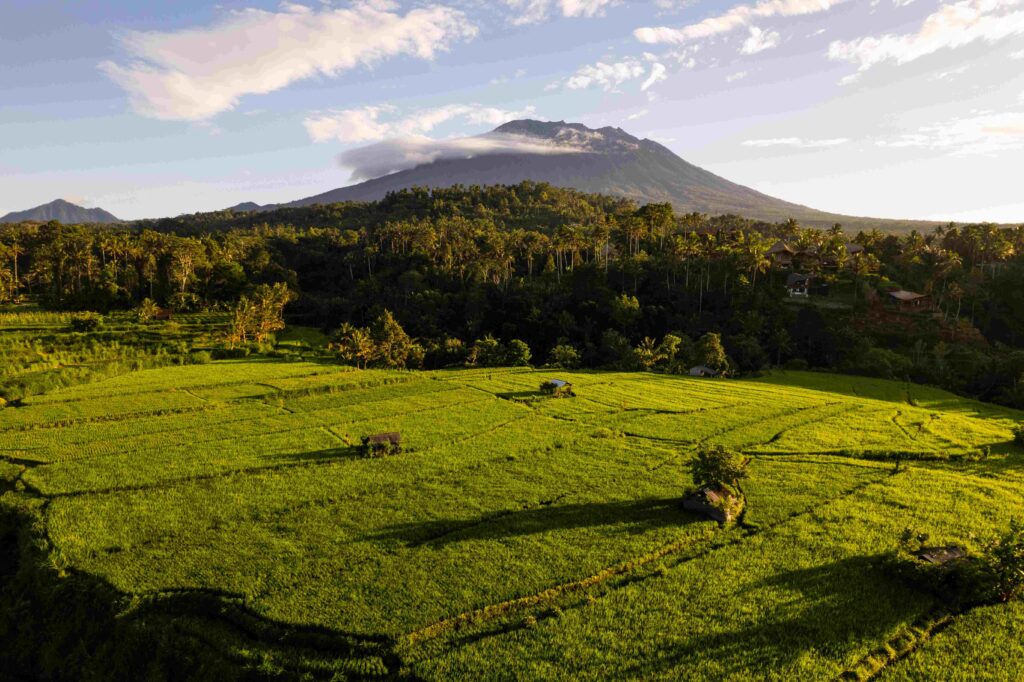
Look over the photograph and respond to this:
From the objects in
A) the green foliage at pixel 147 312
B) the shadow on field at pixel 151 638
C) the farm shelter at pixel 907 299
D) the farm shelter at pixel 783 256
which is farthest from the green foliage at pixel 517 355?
the farm shelter at pixel 907 299

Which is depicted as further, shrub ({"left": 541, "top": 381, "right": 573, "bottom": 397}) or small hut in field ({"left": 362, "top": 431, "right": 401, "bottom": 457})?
shrub ({"left": 541, "top": 381, "right": 573, "bottom": 397})

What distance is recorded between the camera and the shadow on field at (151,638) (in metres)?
15.1

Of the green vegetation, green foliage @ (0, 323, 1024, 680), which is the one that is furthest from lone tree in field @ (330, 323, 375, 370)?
green foliage @ (0, 323, 1024, 680)

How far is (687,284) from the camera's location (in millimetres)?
79062

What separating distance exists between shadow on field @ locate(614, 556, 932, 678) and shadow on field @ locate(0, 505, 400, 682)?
8415mm

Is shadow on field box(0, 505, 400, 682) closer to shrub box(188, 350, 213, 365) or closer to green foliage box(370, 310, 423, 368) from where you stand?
shrub box(188, 350, 213, 365)

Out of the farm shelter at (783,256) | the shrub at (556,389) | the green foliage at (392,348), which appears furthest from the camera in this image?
the farm shelter at (783,256)

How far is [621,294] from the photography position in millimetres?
79812

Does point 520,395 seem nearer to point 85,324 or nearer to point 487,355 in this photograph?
point 487,355

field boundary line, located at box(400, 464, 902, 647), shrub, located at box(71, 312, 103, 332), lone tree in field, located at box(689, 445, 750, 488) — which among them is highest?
shrub, located at box(71, 312, 103, 332)

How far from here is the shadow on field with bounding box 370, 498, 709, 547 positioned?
21.3 m

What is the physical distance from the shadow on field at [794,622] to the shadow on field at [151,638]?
8415mm

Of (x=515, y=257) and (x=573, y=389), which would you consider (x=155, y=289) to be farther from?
(x=573, y=389)

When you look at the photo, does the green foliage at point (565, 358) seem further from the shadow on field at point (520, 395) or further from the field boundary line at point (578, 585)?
the field boundary line at point (578, 585)
